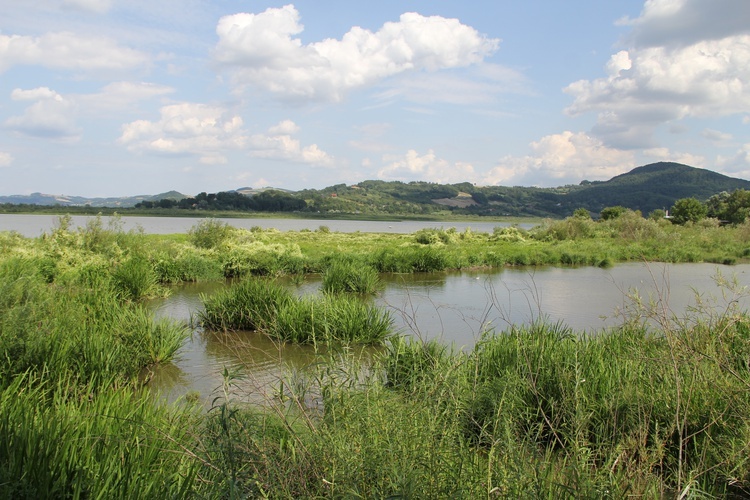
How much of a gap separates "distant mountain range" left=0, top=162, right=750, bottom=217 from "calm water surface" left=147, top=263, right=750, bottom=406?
9189cm

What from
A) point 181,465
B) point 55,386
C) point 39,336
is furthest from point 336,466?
point 39,336

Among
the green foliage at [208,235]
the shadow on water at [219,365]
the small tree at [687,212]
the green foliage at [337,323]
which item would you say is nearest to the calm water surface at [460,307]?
the shadow on water at [219,365]

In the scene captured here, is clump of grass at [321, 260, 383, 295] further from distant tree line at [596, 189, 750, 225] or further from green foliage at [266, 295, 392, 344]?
distant tree line at [596, 189, 750, 225]

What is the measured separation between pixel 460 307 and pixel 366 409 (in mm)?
12865

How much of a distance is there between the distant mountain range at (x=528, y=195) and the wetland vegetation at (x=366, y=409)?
10782 cm

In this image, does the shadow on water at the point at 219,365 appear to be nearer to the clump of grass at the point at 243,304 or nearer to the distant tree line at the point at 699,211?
the clump of grass at the point at 243,304

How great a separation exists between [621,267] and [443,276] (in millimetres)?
12075

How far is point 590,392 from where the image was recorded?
6.10 m

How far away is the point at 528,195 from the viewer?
157500 millimetres

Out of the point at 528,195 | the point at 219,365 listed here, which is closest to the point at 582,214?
the point at 219,365

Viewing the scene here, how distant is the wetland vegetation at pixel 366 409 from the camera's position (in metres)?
3.30

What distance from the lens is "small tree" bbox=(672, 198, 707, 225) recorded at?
55.8 m

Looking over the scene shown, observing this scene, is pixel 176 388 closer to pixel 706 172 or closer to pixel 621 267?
pixel 621 267

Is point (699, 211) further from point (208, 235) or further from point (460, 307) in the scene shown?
point (208, 235)
